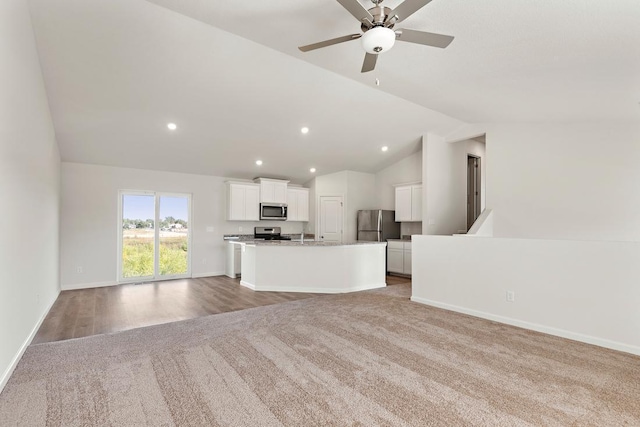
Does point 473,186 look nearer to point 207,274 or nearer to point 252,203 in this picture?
point 252,203

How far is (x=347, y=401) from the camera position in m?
2.12

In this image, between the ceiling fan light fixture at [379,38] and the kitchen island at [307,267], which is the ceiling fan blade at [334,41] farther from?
the kitchen island at [307,267]

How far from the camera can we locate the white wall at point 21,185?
7.72 ft

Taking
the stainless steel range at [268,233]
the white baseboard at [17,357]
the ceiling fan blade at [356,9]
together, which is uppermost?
the ceiling fan blade at [356,9]

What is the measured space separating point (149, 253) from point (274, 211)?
2.82 metres

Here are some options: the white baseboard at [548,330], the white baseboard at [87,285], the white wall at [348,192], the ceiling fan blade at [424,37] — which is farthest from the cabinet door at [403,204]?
the white baseboard at [87,285]

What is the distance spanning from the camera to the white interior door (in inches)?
316

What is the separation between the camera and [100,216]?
6016mm

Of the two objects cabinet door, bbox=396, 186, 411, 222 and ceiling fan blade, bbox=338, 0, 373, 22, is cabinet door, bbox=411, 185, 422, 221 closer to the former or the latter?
cabinet door, bbox=396, 186, 411, 222

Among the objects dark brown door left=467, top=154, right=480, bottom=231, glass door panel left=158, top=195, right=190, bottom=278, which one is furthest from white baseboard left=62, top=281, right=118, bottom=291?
dark brown door left=467, top=154, right=480, bottom=231

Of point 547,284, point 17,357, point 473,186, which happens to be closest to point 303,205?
Answer: point 473,186

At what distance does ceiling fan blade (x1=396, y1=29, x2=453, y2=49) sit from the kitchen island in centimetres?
371

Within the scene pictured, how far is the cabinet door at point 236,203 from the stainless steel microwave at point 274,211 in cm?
49

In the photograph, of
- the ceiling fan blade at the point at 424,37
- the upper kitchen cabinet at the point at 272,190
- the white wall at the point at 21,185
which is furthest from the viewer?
the upper kitchen cabinet at the point at 272,190
